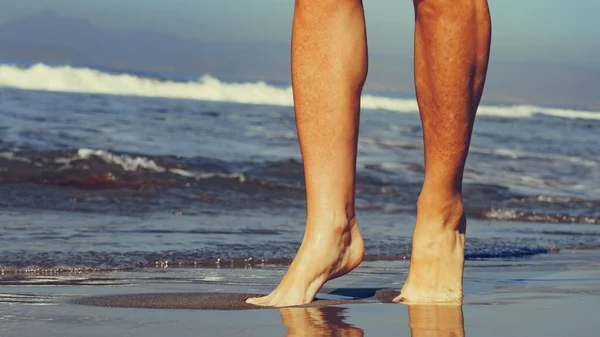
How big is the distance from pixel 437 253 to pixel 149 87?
2469 centimetres

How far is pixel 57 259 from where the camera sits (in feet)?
9.11

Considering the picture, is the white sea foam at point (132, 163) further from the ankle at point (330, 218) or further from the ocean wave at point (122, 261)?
the ankle at point (330, 218)

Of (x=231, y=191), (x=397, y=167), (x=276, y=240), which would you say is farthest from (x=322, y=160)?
(x=397, y=167)

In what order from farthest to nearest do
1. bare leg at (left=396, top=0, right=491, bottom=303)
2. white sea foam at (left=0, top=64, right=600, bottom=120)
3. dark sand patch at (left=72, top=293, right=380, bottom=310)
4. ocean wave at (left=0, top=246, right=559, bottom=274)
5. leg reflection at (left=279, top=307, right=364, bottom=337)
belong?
white sea foam at (left=0, top=64, right=600, bottom=120) → ocean wave at (left=0, top=246, right=559, bottom=274) → bare leg at (left=396, top=0, right=491, bottom=303) → dark sand patch at (left=72, top=293, right=380, bottom=310) → leg reflection at (left=279, top=307, right=364, bottom=337)

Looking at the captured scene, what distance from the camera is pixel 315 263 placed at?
80.7 inches

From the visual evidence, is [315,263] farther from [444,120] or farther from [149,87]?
[149,87]

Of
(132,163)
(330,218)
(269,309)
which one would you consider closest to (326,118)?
(330,218)

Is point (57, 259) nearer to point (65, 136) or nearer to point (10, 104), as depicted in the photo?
point (65, 136)

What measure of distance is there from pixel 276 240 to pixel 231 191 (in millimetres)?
1764

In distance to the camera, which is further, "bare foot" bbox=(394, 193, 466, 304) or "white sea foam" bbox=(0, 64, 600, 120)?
"white sea foam" bbox=(0, 64, 600, 120)

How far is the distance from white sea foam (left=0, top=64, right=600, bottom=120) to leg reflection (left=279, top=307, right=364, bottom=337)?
20763mm

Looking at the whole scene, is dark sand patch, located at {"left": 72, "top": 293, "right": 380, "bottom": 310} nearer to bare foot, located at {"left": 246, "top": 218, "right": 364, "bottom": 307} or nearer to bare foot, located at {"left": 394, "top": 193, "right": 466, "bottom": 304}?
bare foot, located at {"left": 246, "top": 218, "right": 364, "bottom": 307}

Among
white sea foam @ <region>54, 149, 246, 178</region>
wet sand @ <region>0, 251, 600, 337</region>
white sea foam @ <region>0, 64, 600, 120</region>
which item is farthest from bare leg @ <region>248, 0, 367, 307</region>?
white sea foam @ <region>0, 64, 600, 120</region>

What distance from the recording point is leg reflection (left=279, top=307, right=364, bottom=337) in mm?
1574
